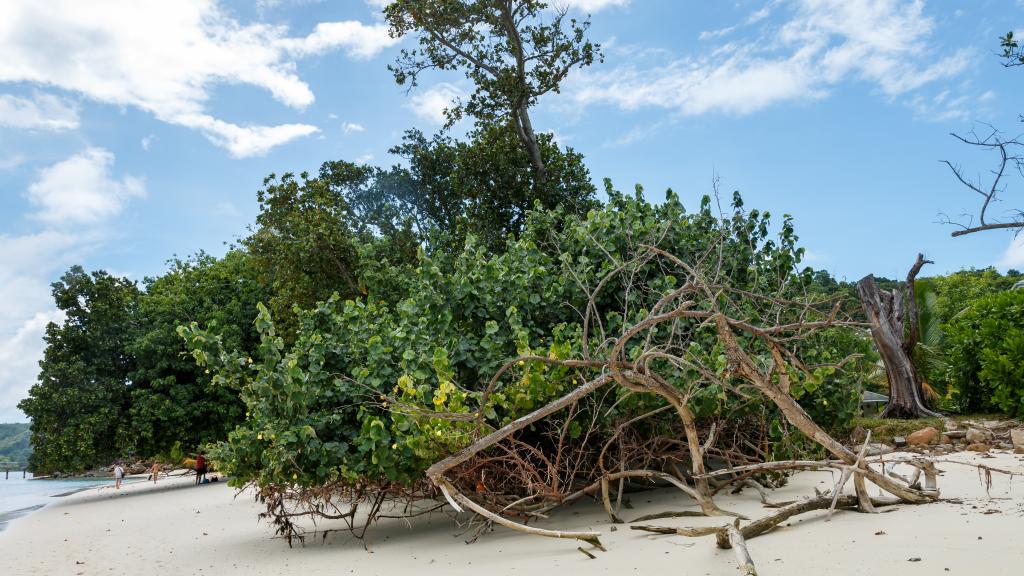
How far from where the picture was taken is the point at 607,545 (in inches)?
251

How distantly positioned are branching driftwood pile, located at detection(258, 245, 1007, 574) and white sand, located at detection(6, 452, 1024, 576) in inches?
9.7

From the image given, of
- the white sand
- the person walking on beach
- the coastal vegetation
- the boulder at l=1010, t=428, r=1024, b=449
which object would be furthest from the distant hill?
the boulder at l=1010, t=428, r=1024, b=449

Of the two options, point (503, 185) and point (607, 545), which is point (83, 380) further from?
point (607, 545)

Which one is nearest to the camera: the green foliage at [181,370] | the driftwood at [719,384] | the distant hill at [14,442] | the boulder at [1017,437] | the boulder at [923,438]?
the driftwood at [719,384]

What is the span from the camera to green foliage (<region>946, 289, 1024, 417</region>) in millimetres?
14164

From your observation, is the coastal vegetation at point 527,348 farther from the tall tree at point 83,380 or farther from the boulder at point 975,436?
the boulder at point 975,436

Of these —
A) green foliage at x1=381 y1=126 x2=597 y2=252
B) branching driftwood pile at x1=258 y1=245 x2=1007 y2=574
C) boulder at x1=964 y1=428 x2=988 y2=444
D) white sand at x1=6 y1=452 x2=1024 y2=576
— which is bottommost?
boulder at x1=964 y1=428 x2=988 y2=444

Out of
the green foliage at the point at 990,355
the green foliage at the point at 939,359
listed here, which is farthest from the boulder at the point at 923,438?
the green foliage at the point at 939,359

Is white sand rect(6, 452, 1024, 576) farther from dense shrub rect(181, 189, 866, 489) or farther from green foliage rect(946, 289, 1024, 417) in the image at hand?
green foliage rect(946, 289, 1024, 417)

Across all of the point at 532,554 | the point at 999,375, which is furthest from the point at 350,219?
the point at 999,375

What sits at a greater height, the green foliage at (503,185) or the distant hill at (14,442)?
the green foliage at (503,185)

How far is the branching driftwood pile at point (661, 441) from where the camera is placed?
5.60m

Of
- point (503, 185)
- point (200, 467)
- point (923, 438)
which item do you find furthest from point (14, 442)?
point (923, 438)

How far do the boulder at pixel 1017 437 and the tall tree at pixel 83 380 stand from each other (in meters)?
23.2
